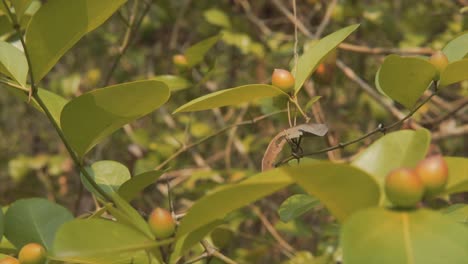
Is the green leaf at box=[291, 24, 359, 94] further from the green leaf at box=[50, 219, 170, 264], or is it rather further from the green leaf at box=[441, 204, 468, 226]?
the green leaf at box=[50, 219, 170, 264]

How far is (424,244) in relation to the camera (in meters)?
0.53

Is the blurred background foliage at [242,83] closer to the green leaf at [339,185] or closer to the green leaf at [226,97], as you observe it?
the green leaf at [226,97]

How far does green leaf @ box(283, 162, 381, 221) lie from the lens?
54 centimetres

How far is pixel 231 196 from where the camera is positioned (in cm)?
59

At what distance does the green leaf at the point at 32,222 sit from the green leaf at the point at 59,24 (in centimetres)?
20

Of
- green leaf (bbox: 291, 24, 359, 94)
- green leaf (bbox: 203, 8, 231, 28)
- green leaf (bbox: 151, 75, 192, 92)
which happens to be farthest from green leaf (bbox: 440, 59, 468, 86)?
green leaf (bbox: 203, 8, 231, 28)

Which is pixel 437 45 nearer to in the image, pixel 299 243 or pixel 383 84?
pixel 299 243

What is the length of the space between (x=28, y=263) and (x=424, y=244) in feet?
1.43

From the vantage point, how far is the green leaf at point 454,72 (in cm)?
83

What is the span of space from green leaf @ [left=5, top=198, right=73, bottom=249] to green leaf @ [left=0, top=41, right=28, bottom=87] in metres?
0.16

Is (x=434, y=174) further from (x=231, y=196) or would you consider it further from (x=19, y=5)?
(x=19, y=5)

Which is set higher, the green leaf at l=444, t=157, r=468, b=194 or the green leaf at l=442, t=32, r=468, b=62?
the green leaf at l=442, t=32, r=468, b=62

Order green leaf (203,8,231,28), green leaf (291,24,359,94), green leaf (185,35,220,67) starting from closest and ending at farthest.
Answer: green leaf (291,24,359,94)
green leaf (185,35,220,67)
green leaf (203,8,231,28)

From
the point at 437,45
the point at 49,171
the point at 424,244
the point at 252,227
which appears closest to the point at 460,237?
the point at 424,244
